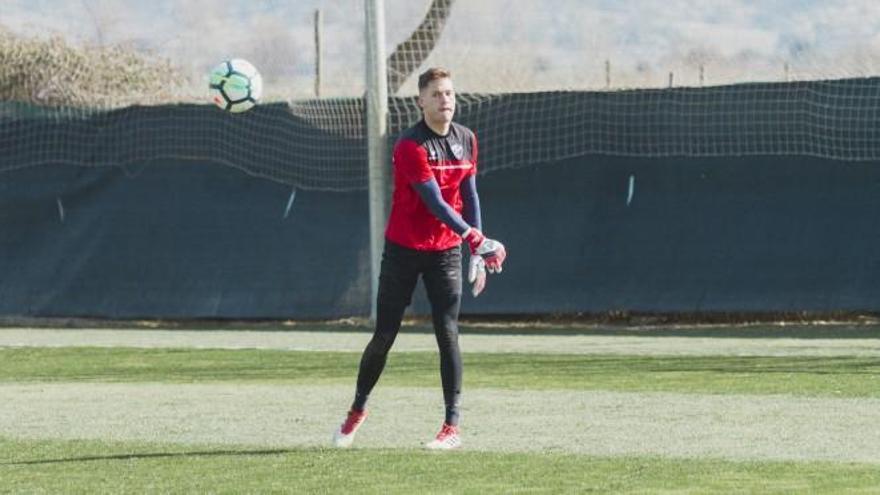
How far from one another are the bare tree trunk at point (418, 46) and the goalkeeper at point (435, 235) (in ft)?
49.1

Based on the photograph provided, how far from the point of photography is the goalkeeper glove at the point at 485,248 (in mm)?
10352

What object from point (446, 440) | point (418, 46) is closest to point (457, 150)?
point (446, 440)

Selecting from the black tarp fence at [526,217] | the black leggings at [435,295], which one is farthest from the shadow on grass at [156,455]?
the black tarp fence at [526,217]

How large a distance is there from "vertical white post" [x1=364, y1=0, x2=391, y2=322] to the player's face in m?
11.3

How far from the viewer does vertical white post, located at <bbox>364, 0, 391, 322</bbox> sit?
860 inches

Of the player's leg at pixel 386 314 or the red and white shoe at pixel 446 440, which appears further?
the player's leg at pixel 386 314

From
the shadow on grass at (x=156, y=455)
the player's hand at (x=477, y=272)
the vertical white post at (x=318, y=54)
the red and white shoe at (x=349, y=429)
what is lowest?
the shadow on grass at (x=156, y=455)

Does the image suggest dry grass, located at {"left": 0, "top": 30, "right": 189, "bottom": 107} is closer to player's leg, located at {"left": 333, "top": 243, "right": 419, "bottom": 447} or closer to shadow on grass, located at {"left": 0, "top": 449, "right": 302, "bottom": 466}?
player's leg, located at {"left": 333, "top": 243, "right": 419, "bottom": 447}

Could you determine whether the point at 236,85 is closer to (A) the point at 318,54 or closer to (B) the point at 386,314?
(A) the point at 318,54

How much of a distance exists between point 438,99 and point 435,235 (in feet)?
2.36

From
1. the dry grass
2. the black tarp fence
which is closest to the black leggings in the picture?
the black tarp fence

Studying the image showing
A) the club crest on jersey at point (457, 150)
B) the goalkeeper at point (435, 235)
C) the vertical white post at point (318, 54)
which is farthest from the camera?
the vertical white post at point (318, 54)

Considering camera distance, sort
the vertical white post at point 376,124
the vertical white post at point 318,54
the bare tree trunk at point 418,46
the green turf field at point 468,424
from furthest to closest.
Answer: the vertical white post at point 318,54 → the bare tree trunk at point 418,46 → the vertical white post at point 376,124 → the green turf field at point 468,424

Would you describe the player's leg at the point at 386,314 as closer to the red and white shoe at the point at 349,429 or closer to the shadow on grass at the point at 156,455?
the red and white shoe at the point at 349,429
